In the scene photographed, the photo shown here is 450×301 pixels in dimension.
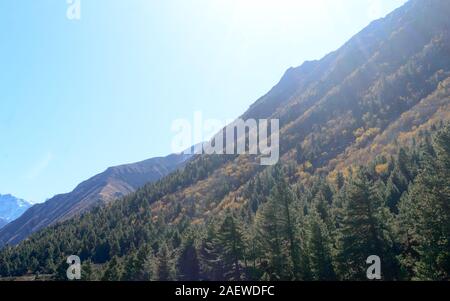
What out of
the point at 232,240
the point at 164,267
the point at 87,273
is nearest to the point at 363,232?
the point at 232,240

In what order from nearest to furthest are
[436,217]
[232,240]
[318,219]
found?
[436,217]
[318,219]
[232,240]

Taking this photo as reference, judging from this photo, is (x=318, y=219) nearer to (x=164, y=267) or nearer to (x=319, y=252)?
(x=319, y=252)

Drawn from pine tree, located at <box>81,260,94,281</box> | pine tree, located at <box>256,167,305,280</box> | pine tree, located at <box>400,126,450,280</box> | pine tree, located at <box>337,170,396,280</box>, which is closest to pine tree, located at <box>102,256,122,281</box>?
pine tree, located at <box>81,260,94,281</box>

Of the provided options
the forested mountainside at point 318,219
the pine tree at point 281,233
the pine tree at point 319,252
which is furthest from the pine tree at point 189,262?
the pine tree at point 319,252

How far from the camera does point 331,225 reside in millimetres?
49938

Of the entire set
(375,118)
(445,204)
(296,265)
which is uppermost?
(375,118)

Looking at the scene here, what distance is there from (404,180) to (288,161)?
106 metres

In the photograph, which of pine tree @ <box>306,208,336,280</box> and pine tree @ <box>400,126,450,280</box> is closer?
pine tree @ <box>400,126,450,280</box>

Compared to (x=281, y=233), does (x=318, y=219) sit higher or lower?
higher

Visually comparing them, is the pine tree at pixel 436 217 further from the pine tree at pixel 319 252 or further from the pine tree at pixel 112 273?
the pine tree at pixel 112 273

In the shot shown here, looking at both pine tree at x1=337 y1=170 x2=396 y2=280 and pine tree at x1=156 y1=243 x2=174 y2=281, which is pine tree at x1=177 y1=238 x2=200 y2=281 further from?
pine tree at x1=337 y1=170 x2=396 y2=280

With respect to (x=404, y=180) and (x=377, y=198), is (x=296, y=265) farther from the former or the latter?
(x=404, y=180)

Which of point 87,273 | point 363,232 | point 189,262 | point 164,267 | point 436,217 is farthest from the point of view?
point 189,262
